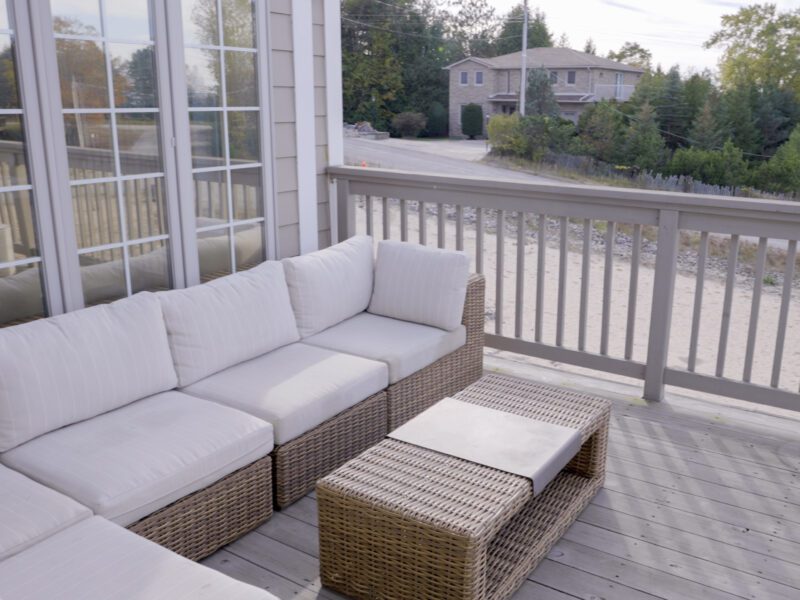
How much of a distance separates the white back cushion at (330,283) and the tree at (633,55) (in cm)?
2347

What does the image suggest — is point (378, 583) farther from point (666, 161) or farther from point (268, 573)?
point (666, 161)

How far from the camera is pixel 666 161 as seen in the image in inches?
869

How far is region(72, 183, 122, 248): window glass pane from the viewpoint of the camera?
9.75 ft

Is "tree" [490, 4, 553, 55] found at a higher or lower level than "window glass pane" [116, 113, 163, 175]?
higher

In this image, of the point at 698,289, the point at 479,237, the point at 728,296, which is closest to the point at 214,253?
the point at 479,237

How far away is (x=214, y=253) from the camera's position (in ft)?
12.0

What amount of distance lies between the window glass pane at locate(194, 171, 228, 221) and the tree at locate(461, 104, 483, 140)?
21.7 m

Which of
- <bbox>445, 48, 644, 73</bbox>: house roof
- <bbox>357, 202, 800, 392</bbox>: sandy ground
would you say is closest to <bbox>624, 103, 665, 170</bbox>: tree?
<bbox>445, 48, 644, 73</bbox>: house roof

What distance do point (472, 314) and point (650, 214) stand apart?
980mm

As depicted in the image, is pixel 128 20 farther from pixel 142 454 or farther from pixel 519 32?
pixel 519 32

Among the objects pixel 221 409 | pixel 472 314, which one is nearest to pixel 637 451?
pixel 472 314

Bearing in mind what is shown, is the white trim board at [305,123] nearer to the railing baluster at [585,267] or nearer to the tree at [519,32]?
the railing baluster at [585,267]

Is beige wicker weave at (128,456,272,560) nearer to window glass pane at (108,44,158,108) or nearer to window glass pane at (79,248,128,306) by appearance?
window glass pane at (79,248,128,306)

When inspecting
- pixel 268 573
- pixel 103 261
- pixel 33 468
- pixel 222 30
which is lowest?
pixel 268 573
